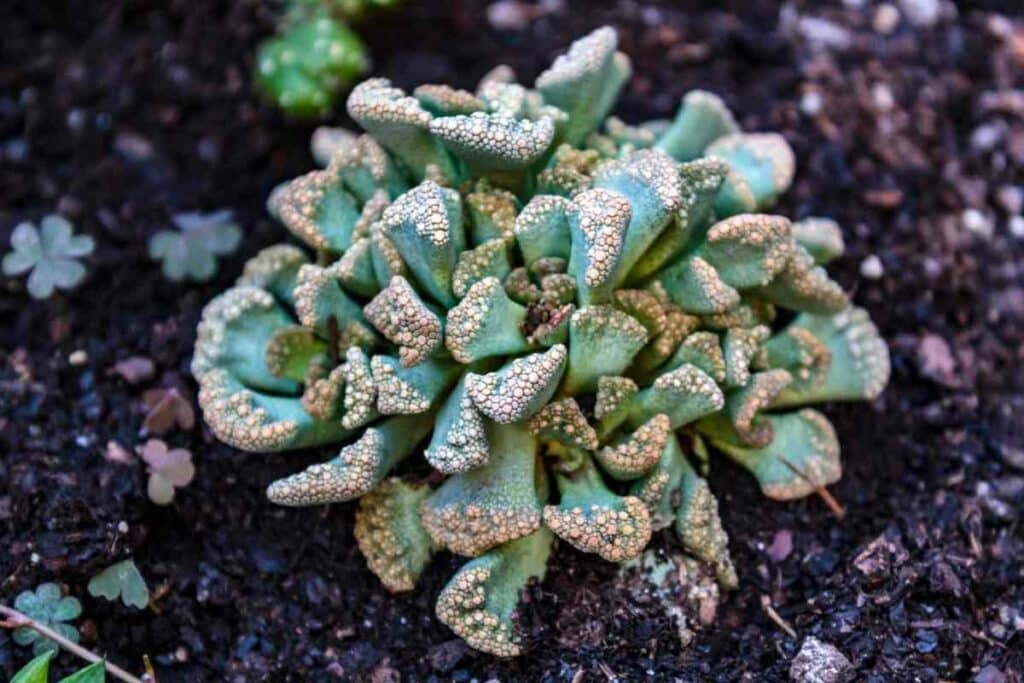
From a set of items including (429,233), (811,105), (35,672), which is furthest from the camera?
(811,105)

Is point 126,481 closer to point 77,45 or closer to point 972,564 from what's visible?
point 77,45

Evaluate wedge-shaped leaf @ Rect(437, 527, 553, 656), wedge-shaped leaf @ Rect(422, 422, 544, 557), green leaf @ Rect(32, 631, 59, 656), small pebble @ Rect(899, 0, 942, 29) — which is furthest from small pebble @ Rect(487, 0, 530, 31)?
green leaf @ Rect(32, 631, 59, 656)

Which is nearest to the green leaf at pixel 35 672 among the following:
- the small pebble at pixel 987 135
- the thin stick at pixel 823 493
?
the thin stick at pixel 823 493

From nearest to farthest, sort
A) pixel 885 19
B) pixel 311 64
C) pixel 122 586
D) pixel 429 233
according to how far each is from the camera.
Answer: pixel 429 233 < pixel 122 586 < pixel 311 64 < pixel 885 19

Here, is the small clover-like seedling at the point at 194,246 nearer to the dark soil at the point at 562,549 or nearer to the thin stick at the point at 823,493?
the dark soil at the point at 562,549

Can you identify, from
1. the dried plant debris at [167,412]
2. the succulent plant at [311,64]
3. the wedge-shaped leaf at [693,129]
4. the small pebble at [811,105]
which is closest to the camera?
the dried plant debris at [167,412]

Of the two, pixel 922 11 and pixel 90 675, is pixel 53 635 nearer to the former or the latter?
pixel 90 675

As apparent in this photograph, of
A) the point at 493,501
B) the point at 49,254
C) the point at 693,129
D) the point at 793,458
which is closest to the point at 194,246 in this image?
the point at 49,254

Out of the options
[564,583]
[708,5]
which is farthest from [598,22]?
[564,583]
